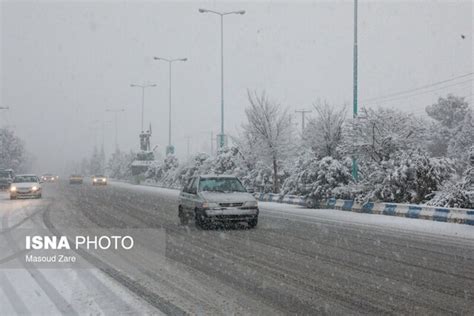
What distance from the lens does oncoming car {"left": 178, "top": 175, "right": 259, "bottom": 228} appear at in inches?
669

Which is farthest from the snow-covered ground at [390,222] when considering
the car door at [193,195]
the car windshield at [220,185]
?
the car door at [193,195]

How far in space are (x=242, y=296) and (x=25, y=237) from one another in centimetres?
872

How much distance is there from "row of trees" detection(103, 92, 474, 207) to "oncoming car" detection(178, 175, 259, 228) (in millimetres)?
8079

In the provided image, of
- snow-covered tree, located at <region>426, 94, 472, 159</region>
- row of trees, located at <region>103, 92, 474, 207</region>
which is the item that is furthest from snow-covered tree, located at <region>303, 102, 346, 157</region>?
snow-covered tree, located at <region>426, 94, 472, 159</region>

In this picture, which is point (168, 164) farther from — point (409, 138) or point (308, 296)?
point (308, 296)

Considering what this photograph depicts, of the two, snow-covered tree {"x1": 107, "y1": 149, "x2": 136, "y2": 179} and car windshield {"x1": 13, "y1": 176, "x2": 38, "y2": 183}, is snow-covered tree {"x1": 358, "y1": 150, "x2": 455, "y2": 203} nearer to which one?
car windshield {"x1": 13, "y1": 176, "x2": 38, "y2": 183}

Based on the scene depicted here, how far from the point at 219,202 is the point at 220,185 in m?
1.56

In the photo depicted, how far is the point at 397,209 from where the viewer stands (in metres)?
22.6

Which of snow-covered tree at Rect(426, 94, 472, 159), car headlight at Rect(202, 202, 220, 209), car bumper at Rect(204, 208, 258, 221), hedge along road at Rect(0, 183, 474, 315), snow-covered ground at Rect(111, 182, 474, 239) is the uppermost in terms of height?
snow-covered tree at Rect(426, 94, 472, 159)

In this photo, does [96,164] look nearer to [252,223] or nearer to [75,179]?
[75,179]

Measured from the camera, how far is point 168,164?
6988cm

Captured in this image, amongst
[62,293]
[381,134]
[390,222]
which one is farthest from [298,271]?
[381,134]

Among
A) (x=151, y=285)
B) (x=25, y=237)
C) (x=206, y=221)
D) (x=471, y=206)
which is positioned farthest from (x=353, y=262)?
(x=471, y=206)

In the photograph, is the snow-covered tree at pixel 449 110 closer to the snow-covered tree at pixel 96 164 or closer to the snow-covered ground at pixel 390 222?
the snow-covered ground at pixel 390 222
